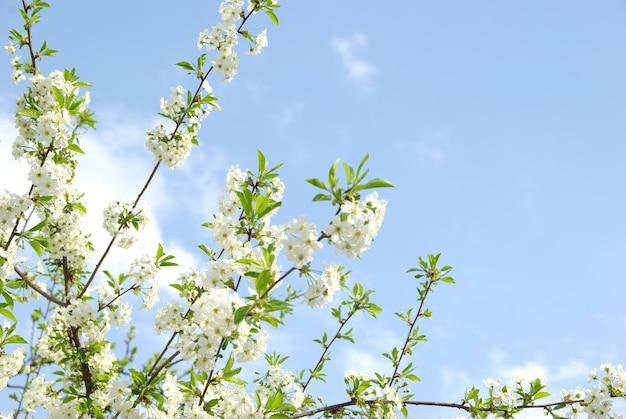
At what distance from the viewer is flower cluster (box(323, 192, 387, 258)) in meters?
2.77

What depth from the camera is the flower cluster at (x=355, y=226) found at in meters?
2.77

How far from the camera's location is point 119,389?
3.92 m

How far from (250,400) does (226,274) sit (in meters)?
0.79

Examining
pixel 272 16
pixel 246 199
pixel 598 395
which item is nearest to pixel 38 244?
pixel 246 199

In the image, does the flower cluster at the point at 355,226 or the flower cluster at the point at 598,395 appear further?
the flower cluster at the point at 598,395

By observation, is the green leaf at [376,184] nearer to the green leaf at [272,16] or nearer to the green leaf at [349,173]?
the green leaf at [349,173]

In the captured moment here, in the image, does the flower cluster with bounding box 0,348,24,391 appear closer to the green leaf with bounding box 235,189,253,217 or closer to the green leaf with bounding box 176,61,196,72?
the green leaf with bounding box 176,61,196,72

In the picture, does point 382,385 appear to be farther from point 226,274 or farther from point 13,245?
point 13,245

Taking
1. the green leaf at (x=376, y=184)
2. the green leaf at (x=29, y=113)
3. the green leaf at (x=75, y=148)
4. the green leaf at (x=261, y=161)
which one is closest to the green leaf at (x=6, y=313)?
the green leaf at (x=75, y=148)

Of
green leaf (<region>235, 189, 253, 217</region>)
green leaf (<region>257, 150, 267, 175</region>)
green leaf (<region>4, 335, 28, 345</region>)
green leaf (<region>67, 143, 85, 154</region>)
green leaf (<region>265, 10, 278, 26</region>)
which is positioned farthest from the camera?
green leaf (<region>265, 10, 278, 26</region>)

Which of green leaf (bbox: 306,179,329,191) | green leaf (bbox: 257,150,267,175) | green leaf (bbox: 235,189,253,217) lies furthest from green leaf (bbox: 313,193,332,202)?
green leaf (bbox: 257,150,267,175)

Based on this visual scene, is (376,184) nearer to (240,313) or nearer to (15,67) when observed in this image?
(240,313)

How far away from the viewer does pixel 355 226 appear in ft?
9.16

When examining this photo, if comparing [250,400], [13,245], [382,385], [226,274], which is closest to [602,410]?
[382,385]
